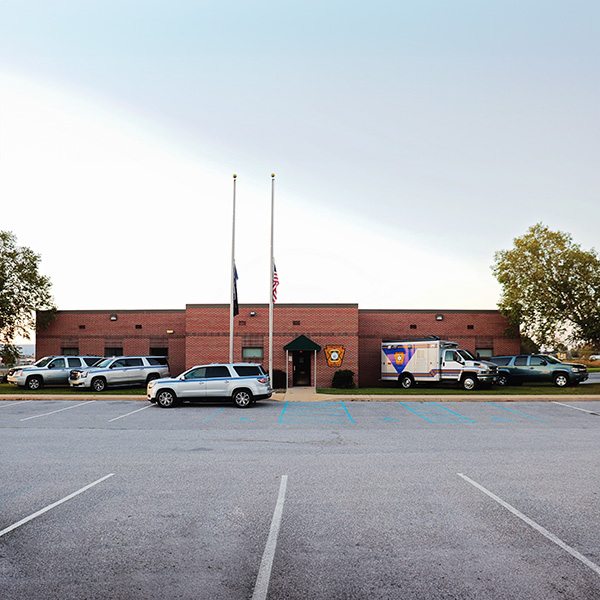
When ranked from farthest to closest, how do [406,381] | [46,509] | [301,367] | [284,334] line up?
[301,367], [284,334], [406,381], [46,509]

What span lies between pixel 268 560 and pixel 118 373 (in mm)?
23333

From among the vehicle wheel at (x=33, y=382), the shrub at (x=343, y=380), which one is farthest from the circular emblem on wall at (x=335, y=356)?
the vehicle wheel at (x=33, y=382)

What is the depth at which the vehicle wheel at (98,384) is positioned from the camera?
25.9 meters

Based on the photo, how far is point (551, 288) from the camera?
1228 inches

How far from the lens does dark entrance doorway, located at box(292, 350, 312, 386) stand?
30469mm

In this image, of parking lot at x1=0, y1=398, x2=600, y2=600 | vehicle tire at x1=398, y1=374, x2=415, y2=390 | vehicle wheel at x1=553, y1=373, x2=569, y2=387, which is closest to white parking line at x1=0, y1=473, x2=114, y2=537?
parking lot at x1=0, y1=398, x2=600, y2=600

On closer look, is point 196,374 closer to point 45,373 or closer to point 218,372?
point 218,372

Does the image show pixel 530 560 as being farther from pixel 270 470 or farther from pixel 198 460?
pixel 198 460

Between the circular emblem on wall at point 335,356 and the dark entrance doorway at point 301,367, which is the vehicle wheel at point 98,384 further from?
the circular emblem on wall at point 335,356

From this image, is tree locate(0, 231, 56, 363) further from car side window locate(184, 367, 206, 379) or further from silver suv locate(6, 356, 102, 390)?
car side window locate(184, 367, 206, 379)

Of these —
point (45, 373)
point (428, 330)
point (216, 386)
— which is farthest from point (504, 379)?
point (45, 373)

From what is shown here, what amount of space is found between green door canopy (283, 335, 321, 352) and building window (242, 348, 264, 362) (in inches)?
77.9

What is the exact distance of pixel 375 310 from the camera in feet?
107

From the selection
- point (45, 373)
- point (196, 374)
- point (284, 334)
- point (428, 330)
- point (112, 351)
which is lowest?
point (45, 373)
